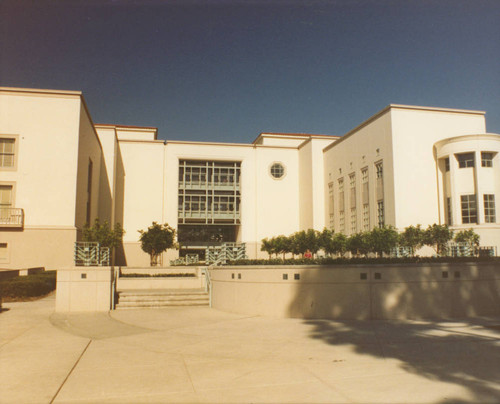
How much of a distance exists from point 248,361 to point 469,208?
27.1 m

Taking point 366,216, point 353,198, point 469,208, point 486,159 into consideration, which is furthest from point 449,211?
point 353,198

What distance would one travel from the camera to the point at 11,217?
89.6 ft

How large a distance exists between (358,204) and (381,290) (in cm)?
2473

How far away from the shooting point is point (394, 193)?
3098cm

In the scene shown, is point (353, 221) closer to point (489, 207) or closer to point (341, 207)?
point (341, 207)


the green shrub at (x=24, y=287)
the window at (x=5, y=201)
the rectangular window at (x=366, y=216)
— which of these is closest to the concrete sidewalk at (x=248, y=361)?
the green shrub at (x=24, y=287)

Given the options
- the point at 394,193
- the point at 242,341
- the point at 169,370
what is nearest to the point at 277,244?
the point at 394,193

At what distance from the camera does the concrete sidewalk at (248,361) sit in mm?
5914

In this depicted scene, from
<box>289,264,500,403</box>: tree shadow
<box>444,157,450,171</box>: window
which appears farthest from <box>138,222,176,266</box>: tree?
<box>289,264,500,403</box>: tree shadow

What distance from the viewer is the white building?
27891 millimetres

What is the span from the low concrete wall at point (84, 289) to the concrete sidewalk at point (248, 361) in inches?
68.2

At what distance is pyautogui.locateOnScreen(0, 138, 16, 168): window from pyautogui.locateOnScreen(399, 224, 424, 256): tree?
24.5m

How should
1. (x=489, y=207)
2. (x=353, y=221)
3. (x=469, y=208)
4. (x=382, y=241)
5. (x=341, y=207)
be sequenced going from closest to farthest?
(x=382, y=241) < (x=489, y=207) < (x=469, y=208) < (x=353, y=221) < (x=341, y=207)

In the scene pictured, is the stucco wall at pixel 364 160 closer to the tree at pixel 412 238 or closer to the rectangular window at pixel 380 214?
the rectangular window at pixel 380 214
